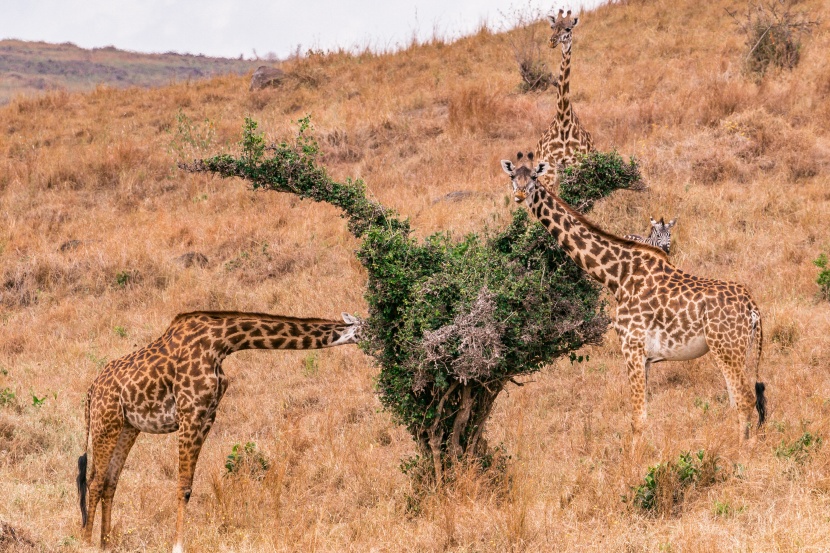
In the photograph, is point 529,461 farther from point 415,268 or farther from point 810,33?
point 810,33

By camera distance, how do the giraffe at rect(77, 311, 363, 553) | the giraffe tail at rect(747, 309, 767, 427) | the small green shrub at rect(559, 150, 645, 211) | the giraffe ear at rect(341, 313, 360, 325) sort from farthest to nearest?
the small green shrub at rect(559, 150, 645, 211) < the giraffe tail at rect(747, 309, 767, 427) < the giraffe ear at rect(341, 313, 360, 325) < the giraffe at rect(77, 311, 363, 553)

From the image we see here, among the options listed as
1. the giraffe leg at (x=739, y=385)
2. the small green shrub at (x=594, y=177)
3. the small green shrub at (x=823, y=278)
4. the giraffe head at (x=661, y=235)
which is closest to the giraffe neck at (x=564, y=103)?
the giraffe head at (x=661, y=235)

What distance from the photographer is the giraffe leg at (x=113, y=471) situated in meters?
8.01

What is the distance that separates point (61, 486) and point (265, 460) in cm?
205

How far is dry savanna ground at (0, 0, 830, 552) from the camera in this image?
756 cm

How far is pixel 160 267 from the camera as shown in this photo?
49.3ft

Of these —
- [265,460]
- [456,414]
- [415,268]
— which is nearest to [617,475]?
[456,414]

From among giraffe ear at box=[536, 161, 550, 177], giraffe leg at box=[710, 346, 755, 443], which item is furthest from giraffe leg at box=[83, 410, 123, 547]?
giraffe leg at box=[710, 346, 755, 443]

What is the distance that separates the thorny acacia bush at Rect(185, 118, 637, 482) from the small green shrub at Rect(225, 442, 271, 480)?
1.57m

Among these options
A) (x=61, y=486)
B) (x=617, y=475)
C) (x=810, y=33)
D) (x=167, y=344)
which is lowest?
(x=61, y=486)

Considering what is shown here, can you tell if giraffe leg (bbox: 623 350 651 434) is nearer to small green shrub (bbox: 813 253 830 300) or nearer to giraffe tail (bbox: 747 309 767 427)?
giraffe tail (bbox: 747 309 767 427)

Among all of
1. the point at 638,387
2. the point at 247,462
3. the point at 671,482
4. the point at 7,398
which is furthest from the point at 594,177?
the point at 7,398

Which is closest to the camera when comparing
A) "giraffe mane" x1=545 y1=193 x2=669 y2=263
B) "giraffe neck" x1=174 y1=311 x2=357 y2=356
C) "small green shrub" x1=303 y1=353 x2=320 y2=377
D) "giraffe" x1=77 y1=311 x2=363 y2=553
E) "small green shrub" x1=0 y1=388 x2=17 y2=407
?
"giraffe" x1=77 y1=311 x2=363 y2=553

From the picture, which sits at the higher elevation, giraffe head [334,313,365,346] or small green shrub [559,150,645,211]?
small green shrub [559,150,645,211]
